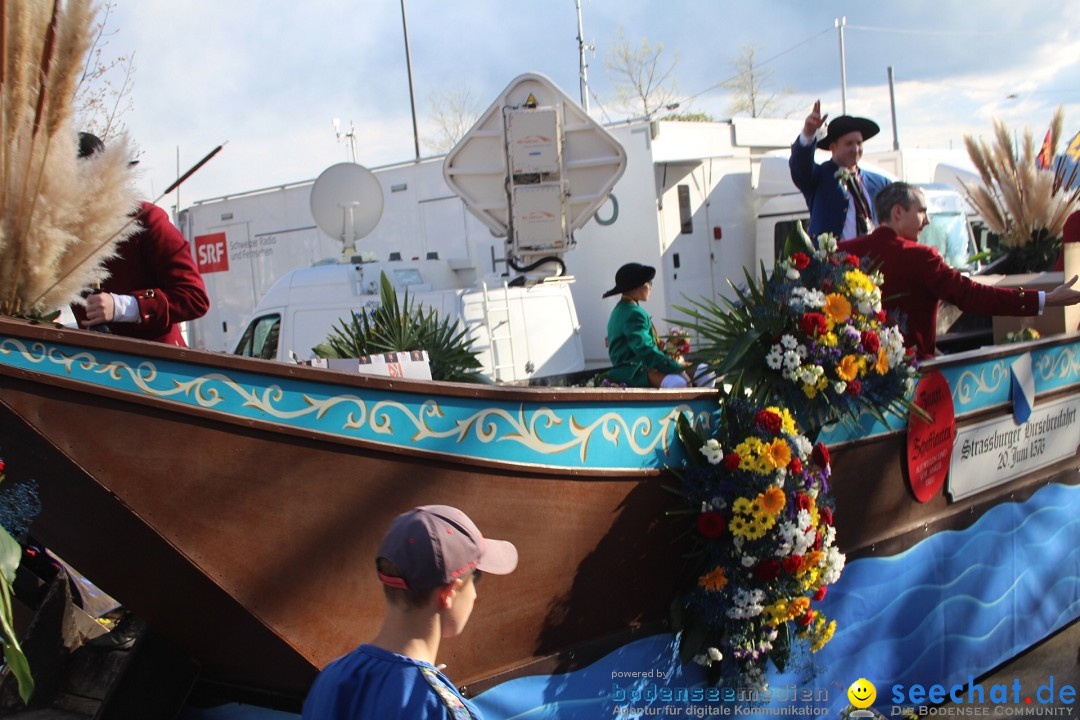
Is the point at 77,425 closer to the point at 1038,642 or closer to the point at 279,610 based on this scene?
the point at 279,610

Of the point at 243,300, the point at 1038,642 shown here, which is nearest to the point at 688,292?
the point at 1038,642

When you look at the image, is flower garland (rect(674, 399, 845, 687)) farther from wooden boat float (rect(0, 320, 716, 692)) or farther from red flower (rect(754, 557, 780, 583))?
wooden boat float (rect(0, 320, 716, 692))

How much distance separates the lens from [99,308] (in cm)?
290

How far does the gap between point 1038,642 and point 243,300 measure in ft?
40.1

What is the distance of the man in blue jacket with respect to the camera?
215 inches

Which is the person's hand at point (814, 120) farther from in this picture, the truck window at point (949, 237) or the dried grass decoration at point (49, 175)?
the truck window at point (949, 237)

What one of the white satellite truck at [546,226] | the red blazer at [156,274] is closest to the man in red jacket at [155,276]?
the red blazer at [156,274]

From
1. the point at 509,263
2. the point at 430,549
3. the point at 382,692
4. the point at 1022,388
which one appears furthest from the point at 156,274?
the point at 509,263

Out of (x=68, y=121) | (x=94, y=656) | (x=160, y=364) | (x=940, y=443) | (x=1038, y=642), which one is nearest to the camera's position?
(x=68, y=121)

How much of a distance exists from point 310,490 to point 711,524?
1.44 m

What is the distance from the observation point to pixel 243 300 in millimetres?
15227

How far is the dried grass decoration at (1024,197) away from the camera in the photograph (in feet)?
21.3

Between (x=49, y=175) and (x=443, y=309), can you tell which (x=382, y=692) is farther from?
(x=443, y=309)

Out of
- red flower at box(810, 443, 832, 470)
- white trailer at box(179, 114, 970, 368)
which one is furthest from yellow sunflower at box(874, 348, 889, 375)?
white trailer at box(179, 114, 970, 368)
